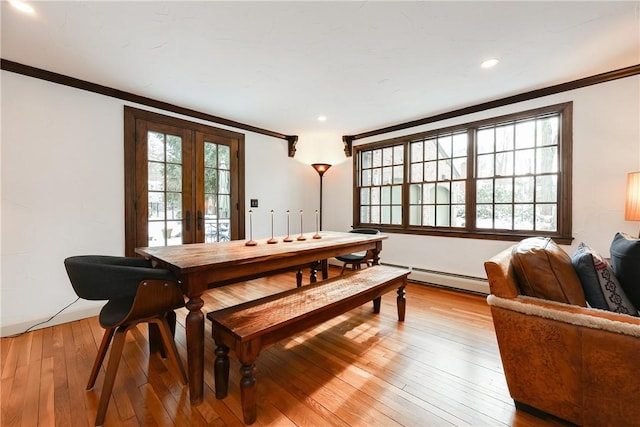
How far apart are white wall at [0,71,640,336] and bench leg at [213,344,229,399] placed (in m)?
2.18

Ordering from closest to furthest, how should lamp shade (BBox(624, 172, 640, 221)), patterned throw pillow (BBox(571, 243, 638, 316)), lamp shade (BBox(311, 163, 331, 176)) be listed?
patterned throw pillow (BBox(571, 243, 638, 316))
lamp shade (BBox(624, 172, 640, 221))
lamp shade (BBox(311, 163, 331, 176))

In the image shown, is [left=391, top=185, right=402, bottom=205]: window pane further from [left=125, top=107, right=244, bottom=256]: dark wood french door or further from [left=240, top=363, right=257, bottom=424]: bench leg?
[left=240, top=363, right=257, bottom=424]: bench leg

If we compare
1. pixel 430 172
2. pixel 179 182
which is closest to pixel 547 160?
pixel 430 172

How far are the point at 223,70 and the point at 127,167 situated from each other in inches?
63.5

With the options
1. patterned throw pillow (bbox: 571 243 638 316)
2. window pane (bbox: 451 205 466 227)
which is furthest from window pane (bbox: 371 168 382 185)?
patterned throw pillow (bbox: 571 243 638 316)

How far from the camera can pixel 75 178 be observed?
8.64 ft

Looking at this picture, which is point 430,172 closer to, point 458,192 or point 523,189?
point 458,192

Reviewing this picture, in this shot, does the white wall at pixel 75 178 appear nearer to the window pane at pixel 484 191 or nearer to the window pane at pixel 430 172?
the window pane at pixel 484 191

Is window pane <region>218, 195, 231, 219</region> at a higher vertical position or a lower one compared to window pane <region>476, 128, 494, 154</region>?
lower

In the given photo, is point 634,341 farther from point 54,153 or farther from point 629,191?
point 54,153

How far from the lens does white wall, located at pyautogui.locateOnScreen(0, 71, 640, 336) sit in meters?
2.34

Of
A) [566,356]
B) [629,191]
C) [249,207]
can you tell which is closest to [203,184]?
[249,207]

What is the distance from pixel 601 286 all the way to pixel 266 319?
5.91 feet

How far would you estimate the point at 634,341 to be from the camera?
1.11 metres
